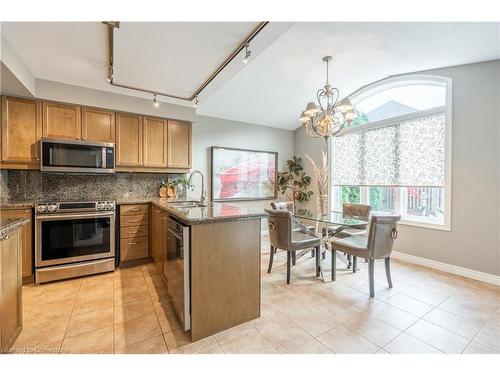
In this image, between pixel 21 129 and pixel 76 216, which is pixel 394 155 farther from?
pixel 21 129

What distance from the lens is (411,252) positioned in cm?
354

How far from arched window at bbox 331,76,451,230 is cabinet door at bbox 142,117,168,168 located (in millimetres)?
3411

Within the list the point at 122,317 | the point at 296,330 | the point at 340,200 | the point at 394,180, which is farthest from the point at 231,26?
the point at 340,200

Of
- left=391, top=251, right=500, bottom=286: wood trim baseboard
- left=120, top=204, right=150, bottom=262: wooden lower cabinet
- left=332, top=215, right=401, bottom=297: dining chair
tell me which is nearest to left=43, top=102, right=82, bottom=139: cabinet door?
left=120, top=204, right=150, bottom=262: wooden lower cabinet

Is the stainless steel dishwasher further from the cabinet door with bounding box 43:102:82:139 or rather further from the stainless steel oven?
the cabinet door with bounding box 43:102:82:139

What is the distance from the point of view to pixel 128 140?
11.3 ft

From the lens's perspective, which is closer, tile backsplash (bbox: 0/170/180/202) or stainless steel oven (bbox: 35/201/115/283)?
stainless steel oven (bbox: 35/201/115/283)

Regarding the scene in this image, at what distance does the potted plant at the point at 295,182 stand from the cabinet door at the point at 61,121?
3.80 meters

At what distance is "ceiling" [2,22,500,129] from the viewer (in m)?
2.04

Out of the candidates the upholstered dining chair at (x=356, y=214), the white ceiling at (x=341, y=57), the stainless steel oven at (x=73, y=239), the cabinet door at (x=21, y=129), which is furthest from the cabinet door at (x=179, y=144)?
the upholstered dining chair at (x=356, y=214)

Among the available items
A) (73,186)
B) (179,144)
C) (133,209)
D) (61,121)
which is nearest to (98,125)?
(61,121)

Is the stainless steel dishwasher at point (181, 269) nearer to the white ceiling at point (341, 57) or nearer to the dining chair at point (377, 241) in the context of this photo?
the dining chair at point (377, 241)

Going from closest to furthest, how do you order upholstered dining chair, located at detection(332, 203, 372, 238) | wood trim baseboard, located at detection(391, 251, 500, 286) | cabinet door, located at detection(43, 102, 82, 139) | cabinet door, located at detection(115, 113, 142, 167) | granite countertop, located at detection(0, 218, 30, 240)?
granite countertop, located at detection(0, 218, 30, 240), wood trim baseboard, located at detection(391, 251, 500, 286), cabinet door, located at detection(43, 102, 82, 139), upholstered dining chair, located at detection(332, 203, 372, 238), cabinet door, located at detection(115, 113, 142, 167)
